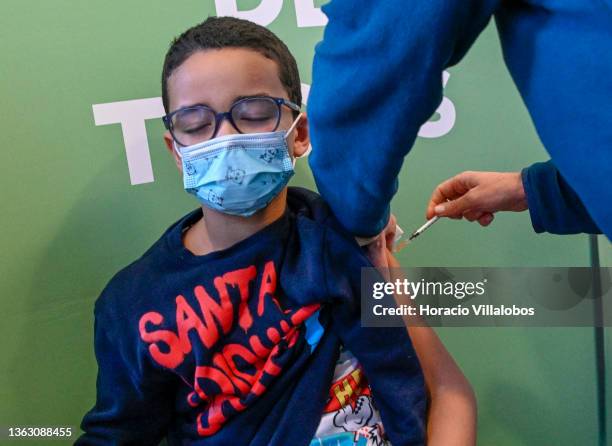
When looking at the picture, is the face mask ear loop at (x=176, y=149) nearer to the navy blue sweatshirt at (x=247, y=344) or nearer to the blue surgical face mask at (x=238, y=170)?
the blue surgical face mask at (x=238, y=170)

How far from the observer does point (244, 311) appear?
92 cm

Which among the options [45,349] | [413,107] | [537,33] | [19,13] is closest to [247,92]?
[413,107]

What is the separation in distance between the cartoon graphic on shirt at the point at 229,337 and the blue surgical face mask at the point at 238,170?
0.11 meters

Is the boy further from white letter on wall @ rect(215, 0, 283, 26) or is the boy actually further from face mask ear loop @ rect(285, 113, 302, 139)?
white letter on wall @ rect(215, 0, 283, 26)

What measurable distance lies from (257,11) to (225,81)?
357 mm

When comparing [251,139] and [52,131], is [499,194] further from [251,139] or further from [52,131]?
[52,131]

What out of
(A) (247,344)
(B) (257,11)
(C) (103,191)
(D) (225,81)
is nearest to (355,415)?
(A) (247,344)

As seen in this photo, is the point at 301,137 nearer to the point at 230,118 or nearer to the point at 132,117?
the point at 230,118

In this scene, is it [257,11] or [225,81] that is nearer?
[225,81]

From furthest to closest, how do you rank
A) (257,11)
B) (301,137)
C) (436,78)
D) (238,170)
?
(257,11)
(301,137)
(238,170)
(436,78)

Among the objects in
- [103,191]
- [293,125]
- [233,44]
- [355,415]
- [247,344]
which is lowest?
[355,415]

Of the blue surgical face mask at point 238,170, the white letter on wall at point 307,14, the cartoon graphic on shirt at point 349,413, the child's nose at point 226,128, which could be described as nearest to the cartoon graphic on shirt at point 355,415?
the cartoon graphic on shirt at point 349,413

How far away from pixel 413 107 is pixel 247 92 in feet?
1.07

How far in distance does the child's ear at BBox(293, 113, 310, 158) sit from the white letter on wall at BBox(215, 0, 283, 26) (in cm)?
31
